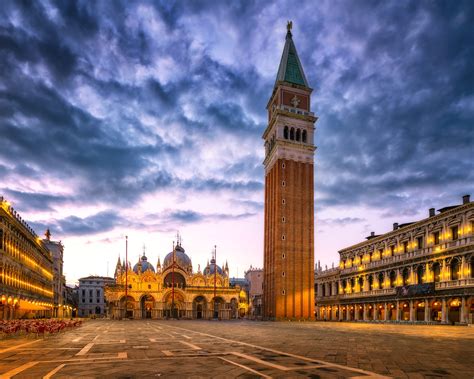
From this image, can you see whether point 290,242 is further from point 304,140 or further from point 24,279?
point 24,279

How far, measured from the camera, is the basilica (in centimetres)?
9800

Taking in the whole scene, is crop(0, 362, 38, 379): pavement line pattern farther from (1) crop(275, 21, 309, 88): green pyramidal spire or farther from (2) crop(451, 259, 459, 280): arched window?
(1) crop(275, 21, 309, 88): green pyramidal spire

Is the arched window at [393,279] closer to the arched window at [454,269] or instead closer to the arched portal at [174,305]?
the arched window at [454,269]

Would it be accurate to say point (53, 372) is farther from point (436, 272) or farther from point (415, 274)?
point (415, 274)

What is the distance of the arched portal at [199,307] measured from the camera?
338 ft

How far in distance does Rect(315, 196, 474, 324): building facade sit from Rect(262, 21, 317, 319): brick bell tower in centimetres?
742

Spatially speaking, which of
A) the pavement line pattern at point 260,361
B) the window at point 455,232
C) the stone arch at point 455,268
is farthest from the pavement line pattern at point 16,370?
the window at point 455,232

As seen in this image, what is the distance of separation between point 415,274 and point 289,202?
26683mm

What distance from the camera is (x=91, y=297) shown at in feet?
511

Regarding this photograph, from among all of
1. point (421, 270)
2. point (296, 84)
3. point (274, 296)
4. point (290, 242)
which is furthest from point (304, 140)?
point (421, 270)

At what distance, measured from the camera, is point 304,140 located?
81125mm

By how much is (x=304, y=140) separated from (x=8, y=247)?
54.4m

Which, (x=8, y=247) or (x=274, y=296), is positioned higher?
(x=8, y=247)

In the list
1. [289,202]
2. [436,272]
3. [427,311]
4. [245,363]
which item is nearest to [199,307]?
[289,202]
